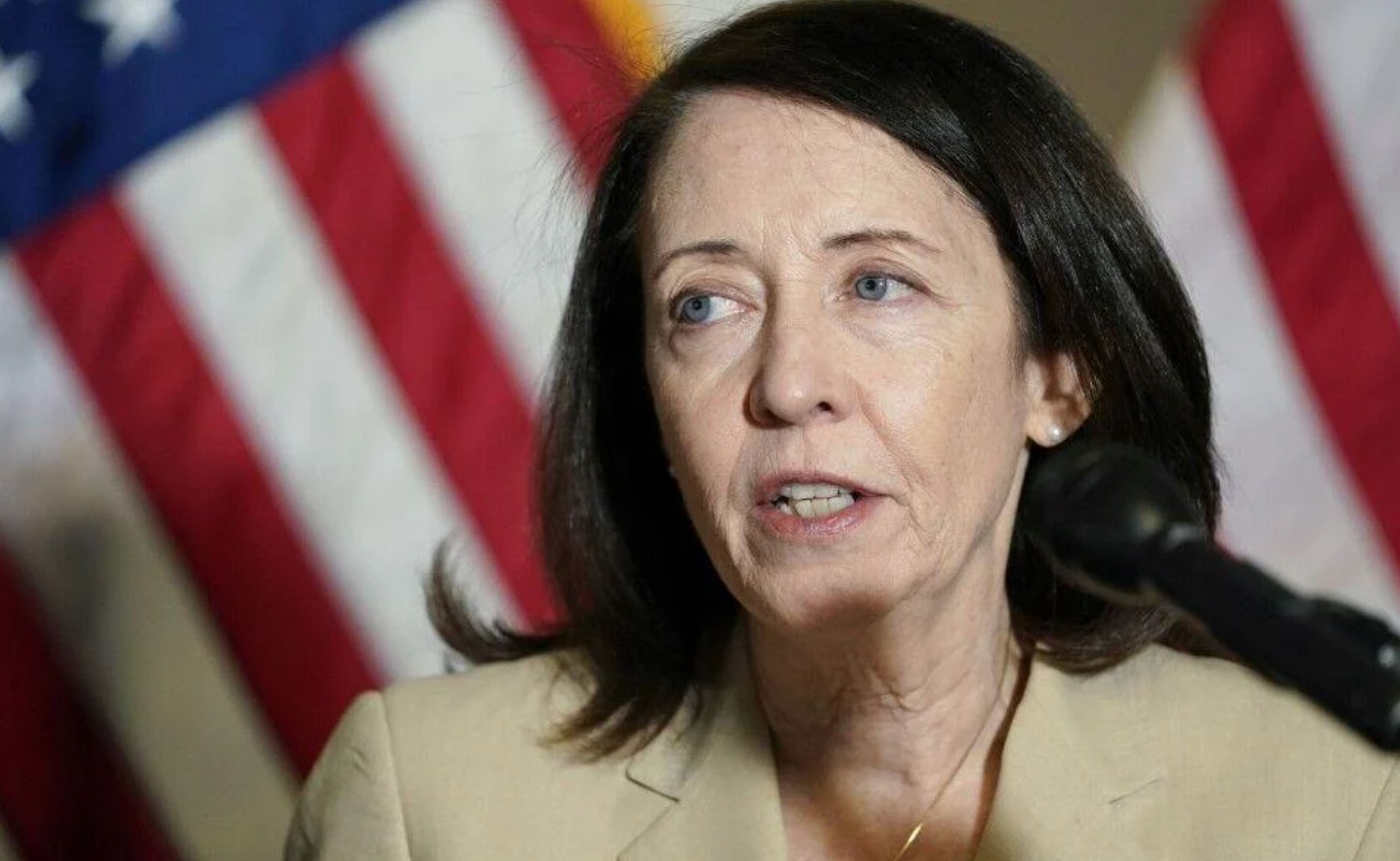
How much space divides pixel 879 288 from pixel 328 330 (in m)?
0.88

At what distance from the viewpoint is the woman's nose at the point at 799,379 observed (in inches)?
47.3

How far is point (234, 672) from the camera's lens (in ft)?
6.60

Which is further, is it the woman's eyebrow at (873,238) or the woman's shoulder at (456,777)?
the woman's shoulder at (456,777)

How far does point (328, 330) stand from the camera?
1986 mm

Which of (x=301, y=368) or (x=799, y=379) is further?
(x=301, y=368)

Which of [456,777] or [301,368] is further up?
[301,368]

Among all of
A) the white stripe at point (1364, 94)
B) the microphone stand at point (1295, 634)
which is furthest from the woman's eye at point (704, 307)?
the white stripe at point (1364, 94)

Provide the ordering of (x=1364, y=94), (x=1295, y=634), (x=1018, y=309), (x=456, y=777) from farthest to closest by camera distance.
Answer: (x=1364, y=94)
(x=456, y=777)
(x=1018, y=309)
(x=1295, y=634)

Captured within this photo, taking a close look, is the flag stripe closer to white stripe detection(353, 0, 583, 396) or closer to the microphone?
white stripe detection(353, 0, 583, 396)

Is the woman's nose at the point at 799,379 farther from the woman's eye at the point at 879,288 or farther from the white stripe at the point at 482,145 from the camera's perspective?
the white stripe at the point at 482,145

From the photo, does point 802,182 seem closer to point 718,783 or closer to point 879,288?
point 879,288

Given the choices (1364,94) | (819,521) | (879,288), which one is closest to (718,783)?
(819,521)

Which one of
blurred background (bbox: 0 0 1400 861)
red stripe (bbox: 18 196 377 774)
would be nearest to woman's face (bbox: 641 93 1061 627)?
blurred background (bbox: 0 0 1400 861)

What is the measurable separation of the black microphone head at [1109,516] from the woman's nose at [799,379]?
41cm
